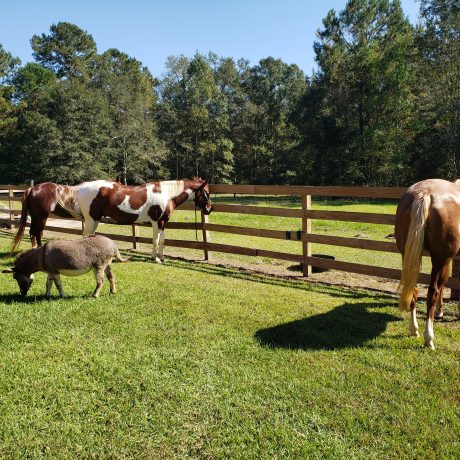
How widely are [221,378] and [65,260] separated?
284cm

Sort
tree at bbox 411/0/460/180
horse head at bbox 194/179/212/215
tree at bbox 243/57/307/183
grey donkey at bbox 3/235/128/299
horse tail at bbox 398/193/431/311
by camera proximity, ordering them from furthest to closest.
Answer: tree at bbox 243/57/307/183 → tree at bbox 411/0/460/180 → horse head at bbox 194/179/212/215 → grey donkey at bbox 3/235/128/299 → horse tail at bbox 398/193/431/311

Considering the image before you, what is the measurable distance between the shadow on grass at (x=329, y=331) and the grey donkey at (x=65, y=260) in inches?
94.6

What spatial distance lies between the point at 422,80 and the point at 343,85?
837 cm

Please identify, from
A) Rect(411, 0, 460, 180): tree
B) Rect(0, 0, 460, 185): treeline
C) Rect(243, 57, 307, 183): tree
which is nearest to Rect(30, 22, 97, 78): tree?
Rect(0, 0, 460, 185): treeline

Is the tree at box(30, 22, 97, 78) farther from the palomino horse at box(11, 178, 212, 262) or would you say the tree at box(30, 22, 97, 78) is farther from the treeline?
the palomino horse at box(11, 178, 212, 262)

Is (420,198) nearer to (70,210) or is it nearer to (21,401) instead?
(21,401)

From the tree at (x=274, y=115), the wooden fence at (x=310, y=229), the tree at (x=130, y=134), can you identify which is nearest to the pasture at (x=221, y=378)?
the wooden fence at (x=310, y=229)

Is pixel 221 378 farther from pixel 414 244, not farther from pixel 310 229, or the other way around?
pixel 310 229

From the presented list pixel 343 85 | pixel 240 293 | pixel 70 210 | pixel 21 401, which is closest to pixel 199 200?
pixel 70 210

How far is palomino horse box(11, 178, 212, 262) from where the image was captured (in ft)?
27.5

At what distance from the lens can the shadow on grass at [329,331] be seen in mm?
4086

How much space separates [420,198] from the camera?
4.11m

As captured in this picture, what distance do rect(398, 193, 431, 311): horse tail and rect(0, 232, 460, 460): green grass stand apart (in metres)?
0.62

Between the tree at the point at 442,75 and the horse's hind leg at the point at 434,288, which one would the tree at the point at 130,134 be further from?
the horse's hind leg at the point at 434,288
